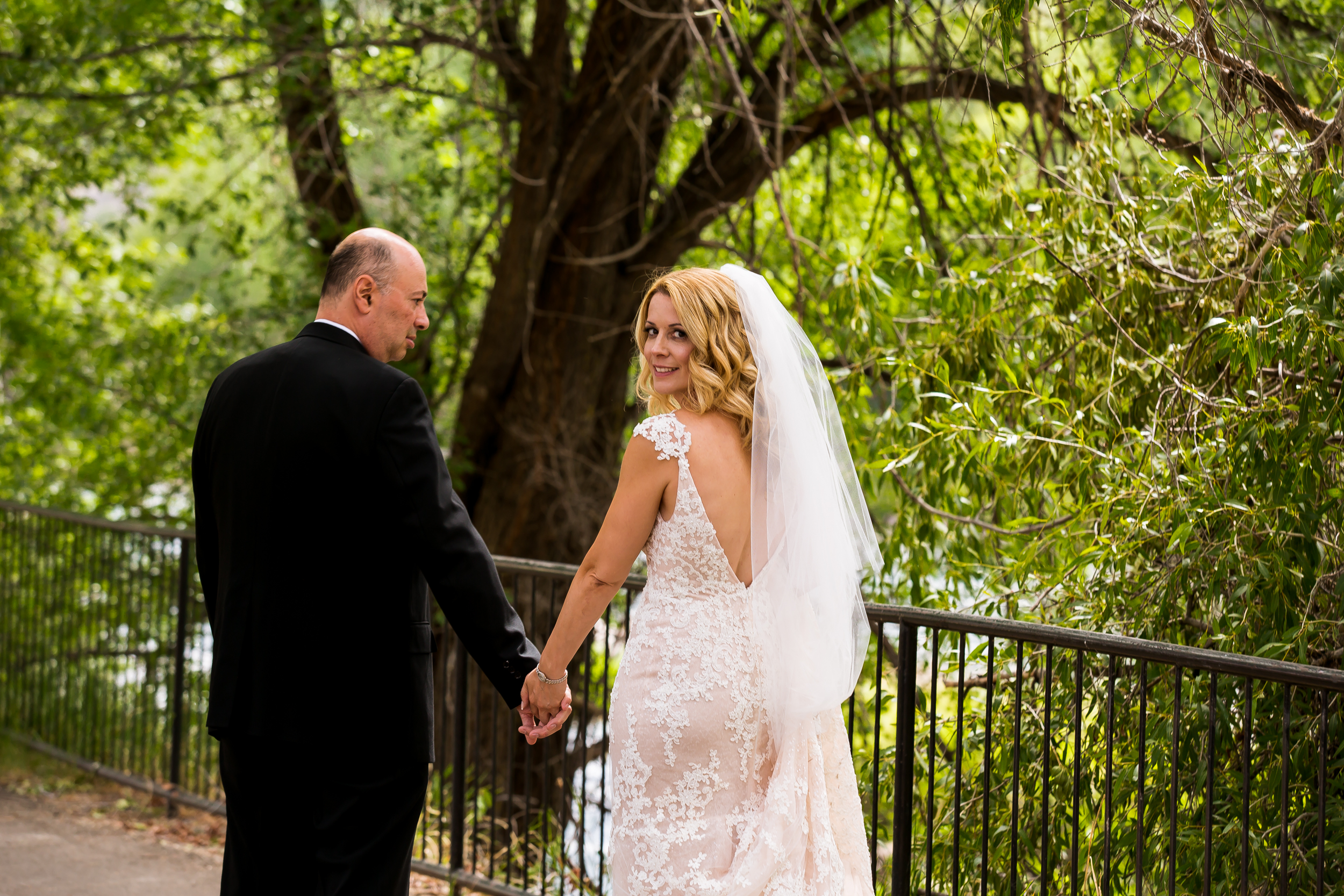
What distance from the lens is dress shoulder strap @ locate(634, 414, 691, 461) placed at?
2893mm

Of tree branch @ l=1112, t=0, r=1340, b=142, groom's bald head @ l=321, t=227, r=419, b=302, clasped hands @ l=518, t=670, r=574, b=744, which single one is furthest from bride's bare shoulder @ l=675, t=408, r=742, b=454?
tree branch @ l=1112, t=0, r=1340, b=142

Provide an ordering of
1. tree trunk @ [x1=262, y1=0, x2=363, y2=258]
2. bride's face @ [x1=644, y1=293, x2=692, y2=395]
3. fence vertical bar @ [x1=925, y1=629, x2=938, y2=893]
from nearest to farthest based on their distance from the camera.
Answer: bride's face @ [x1=644, y1=293, x2=692, y2=395] → fence vertical bar @ [x1=925, y1=629, x2=938, y2=893] → tree trunk @ [x1=262, y1=0, x2=363, y2=258]

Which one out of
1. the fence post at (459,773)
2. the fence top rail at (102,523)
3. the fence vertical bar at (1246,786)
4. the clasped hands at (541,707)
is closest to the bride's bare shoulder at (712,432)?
the clasped hands at (541,707)

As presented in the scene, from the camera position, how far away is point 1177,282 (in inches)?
163

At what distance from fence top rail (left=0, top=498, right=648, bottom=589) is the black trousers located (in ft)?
2.88

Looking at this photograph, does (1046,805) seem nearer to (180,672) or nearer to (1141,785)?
(1141,785)

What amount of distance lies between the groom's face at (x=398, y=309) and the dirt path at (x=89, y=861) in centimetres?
265

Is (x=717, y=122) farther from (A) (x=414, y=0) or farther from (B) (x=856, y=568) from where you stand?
(B) (x=856, y=568)

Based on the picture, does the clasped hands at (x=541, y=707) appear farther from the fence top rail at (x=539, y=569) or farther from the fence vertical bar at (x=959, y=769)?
the fence vertical bar at (x=959, y=769)

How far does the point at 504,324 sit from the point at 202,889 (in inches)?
165

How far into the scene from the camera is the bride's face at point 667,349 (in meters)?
3.01

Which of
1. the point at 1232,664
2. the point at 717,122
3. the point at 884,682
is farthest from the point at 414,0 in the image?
the point at 1232,664

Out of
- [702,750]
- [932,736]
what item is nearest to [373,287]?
[702,750]

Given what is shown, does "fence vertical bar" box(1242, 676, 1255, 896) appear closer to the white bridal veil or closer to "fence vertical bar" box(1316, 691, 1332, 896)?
"fence vertical bar" box(1316, 691, 1332, 896)
